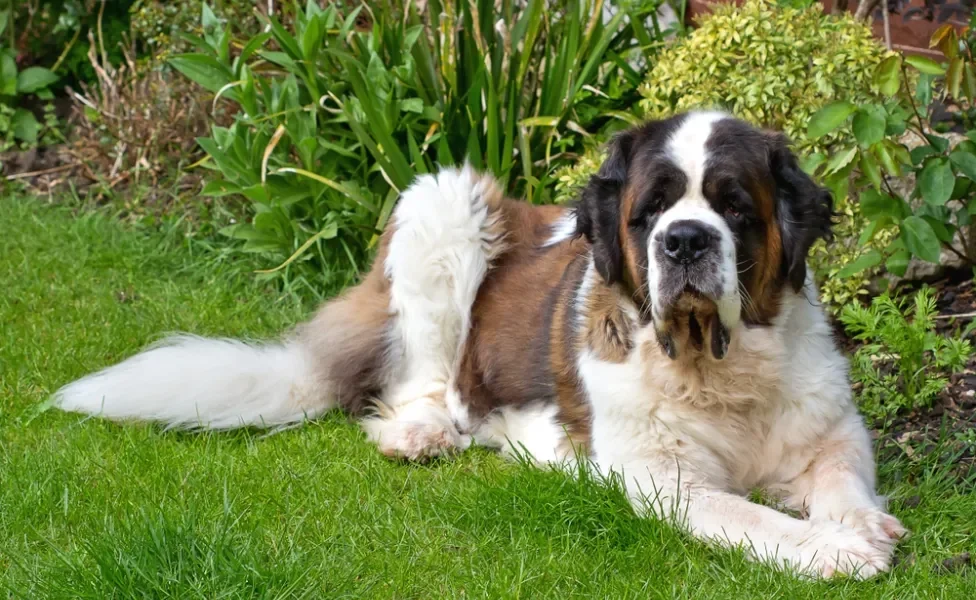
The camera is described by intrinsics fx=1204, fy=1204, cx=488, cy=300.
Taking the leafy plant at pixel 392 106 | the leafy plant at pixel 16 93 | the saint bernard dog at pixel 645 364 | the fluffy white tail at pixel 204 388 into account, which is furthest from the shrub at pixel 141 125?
the saint bernard dog at pixel 645 364

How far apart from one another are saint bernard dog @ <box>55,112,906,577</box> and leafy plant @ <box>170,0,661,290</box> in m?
1.11

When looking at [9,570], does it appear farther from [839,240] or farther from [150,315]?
[839,240]

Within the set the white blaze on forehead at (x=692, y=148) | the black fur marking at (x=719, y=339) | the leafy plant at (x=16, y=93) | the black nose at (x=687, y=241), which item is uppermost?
the white blaze on forehead at (x=692, y=148)

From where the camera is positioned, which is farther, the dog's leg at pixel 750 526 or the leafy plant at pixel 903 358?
the leafy plant at pixel 903 358

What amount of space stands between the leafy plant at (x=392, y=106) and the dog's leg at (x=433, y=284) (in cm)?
93

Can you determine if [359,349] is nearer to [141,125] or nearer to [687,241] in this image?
[687,241]

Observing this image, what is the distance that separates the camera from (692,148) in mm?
3188

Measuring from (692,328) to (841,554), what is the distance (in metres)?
0.70

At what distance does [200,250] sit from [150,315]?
2.79 feet

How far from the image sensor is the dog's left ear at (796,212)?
321 cm

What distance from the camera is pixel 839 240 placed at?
15.2ft

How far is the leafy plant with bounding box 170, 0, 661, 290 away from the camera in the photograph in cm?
527

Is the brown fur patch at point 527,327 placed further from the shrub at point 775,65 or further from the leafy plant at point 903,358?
the leafy plant at point 903,358

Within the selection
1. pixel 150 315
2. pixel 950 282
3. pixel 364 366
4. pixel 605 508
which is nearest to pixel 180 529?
pixel 605 508
